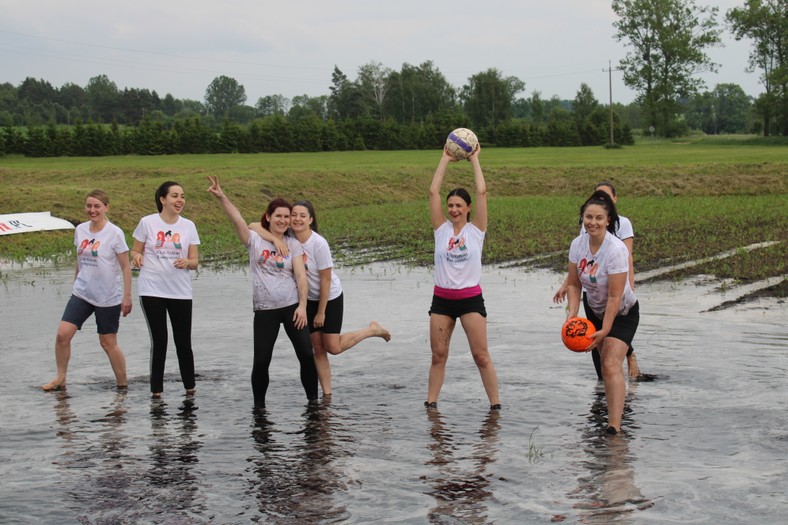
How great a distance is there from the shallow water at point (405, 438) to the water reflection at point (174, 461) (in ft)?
0.07

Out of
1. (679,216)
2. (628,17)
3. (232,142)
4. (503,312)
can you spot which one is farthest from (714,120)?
(503,312)

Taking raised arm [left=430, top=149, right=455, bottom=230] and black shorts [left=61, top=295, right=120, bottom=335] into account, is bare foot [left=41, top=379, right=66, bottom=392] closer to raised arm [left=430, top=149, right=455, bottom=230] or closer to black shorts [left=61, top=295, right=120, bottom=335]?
black shorts [left=61, top=295, right=120, bottom=335]

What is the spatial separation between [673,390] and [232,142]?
2470 inches

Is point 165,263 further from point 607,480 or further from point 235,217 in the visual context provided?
point 607,480

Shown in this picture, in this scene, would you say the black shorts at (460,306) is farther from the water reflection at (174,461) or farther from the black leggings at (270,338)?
the water reflection at (174,461)

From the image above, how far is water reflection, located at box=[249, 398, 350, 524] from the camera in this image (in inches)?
237

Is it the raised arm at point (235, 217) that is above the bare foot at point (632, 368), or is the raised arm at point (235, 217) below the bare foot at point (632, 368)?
above

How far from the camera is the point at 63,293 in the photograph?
1623cm

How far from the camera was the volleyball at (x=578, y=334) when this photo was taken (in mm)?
Result: 7449

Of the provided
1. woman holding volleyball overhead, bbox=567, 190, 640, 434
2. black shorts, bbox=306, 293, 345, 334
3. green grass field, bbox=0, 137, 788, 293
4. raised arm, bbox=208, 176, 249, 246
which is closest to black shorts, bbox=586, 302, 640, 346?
woman holding volleyball overhead, bbox=567, 190, 640, 434

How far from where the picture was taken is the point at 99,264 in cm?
916

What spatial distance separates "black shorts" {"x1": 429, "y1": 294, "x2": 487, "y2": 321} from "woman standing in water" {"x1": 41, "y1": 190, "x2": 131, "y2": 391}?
3.00 metres

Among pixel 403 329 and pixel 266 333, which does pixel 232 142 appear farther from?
pixel 266 333

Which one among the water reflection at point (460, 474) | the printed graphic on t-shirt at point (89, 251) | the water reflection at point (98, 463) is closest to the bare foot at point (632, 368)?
the water reflection at point (460, 474)
